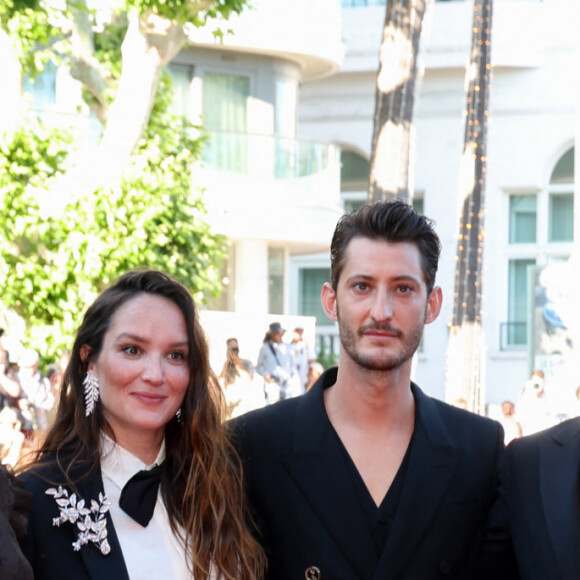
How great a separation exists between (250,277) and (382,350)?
1789 cm

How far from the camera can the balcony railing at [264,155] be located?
2120 centimetres

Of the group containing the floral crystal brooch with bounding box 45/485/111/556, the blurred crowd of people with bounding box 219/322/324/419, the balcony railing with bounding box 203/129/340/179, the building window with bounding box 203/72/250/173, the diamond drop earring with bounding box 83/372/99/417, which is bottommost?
the blurred crowd of people with bounding box 219/322/324/419

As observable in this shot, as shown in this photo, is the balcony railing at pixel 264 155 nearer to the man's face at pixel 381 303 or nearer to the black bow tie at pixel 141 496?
the man's face at pixel 381 303

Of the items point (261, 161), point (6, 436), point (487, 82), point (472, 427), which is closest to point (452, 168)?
point (261, 161)

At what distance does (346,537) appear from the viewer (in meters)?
4.17

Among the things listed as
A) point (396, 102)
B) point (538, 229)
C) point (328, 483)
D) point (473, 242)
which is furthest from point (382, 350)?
point (538, 229)

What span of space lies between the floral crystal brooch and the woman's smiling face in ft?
1.07

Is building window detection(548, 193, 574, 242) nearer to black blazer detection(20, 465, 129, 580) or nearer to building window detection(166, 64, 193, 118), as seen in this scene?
building window detection(166, 64, 193, 118)

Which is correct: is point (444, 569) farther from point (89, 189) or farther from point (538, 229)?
point (538, 229)

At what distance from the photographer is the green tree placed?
1217 cm

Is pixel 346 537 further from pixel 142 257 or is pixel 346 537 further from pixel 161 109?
pixel 161 109

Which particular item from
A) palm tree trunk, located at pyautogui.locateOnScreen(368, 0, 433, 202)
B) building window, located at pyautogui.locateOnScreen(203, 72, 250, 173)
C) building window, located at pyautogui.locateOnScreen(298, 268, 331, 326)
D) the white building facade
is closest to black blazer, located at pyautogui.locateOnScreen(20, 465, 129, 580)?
palm tree trunk, located at pyautogui.locateOnScreen(368, 0, 433, 202)

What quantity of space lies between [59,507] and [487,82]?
10.5 meters

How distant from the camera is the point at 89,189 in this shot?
12.6 metres
